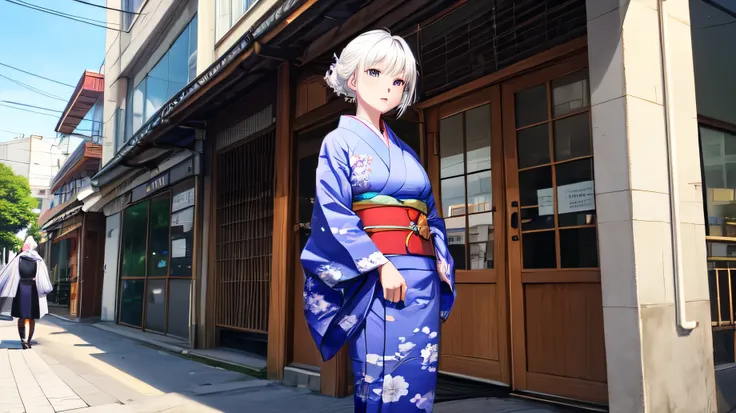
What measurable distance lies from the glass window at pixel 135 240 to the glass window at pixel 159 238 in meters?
0.50

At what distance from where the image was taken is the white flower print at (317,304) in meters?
2.22

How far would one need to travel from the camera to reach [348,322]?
7.12ft

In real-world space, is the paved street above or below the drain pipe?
below

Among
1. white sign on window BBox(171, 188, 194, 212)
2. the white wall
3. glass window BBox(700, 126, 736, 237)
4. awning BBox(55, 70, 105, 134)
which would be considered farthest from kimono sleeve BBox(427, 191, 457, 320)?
awning BBox(55, 70, 105, 134)

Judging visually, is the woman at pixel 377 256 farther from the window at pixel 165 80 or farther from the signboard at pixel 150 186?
the window at pixel 165 80

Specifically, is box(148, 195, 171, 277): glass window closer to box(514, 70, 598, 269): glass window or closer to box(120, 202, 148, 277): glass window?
box(120, 202, 148, 277): glass window

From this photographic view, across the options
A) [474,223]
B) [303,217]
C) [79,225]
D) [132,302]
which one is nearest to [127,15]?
[79,225]

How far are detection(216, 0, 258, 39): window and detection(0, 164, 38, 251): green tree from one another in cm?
4019

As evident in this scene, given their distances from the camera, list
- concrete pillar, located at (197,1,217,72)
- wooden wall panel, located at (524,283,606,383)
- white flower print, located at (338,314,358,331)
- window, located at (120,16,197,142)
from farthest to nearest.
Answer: window, located at (120,16,197,142), concrete pillar, located at (197,1,217,72), wooden wall panel, located at (524,283,606,383), white flower print, located at (338,314,358,331)

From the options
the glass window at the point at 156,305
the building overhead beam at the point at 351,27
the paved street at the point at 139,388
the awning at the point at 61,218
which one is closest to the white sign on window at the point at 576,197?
the paved street at the point at 139,388

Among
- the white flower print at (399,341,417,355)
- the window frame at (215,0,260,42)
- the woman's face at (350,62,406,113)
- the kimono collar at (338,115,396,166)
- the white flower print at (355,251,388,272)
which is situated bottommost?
the white flower print at (399,341,417,355)

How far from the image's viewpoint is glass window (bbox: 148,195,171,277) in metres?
9.67

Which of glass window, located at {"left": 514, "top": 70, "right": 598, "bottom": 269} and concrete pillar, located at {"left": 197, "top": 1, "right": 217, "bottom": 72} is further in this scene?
concrete pillar, located at {"left": 197, "top": 1, "right": 217, "bottom": 72}

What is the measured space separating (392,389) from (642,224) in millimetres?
1613
